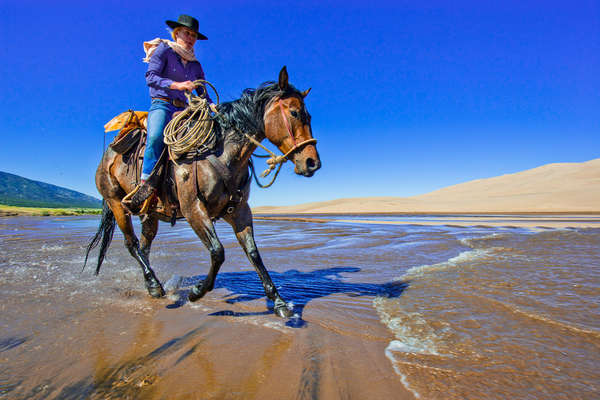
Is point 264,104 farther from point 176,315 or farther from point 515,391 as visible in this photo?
point 515,391

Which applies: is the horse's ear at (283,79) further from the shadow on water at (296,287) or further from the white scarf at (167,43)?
the shadow on water at (296,287)

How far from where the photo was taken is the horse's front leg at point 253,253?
368cm

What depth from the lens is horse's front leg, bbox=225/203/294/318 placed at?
12.1 feet

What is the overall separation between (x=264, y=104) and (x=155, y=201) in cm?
223

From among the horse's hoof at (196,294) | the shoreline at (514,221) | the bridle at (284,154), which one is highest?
the bridle at (284,154)

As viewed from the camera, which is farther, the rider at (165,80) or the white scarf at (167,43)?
the white scarf at (167,43)

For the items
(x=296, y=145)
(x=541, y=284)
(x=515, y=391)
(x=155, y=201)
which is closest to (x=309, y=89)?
(x=296, y=145)

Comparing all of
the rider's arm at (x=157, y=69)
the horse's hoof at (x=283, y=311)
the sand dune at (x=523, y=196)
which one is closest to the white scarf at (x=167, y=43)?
the rider's arm at (x=157, y=69)

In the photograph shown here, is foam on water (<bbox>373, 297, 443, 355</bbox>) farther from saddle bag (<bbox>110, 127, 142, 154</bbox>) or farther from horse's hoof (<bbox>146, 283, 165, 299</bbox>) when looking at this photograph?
saddle bag (<bbox>110, 127, 142, 154</bbox>)

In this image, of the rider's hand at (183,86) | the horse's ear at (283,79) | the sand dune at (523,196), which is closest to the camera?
the horse's ear at (283,79)

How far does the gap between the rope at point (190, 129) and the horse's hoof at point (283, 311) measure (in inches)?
90.2

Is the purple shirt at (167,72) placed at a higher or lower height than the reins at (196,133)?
higher

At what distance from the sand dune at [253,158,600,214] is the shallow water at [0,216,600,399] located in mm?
39185

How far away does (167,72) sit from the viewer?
4.38 meters
